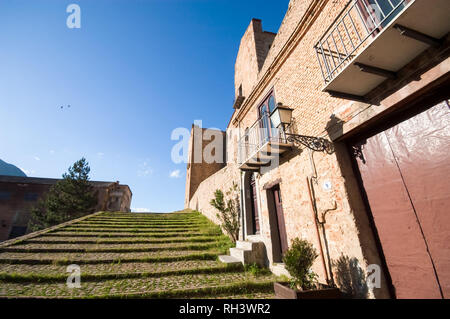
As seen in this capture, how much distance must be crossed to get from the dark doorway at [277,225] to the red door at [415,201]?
8.92ft

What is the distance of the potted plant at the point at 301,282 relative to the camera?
313 cm

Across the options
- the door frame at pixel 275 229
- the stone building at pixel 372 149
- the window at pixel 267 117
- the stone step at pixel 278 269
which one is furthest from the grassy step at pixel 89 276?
the window at pixel 267 117

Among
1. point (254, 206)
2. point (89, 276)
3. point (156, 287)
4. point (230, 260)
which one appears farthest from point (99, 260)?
point (254, 206)

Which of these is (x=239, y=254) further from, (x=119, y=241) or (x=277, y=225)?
(x=119, y=241)

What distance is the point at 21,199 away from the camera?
24.5 m

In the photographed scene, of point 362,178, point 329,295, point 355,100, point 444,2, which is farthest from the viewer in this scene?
point 362,178

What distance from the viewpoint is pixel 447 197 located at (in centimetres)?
251

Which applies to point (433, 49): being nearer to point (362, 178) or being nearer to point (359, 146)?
point (359, 146)

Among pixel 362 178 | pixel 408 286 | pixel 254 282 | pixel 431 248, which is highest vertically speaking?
pixel 362 178

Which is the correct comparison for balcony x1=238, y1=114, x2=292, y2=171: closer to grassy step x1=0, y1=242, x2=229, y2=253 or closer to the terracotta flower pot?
the terracotta flower pot

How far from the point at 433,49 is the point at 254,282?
559 cm

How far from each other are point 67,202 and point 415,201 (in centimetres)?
2728

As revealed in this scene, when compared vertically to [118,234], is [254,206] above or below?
above
